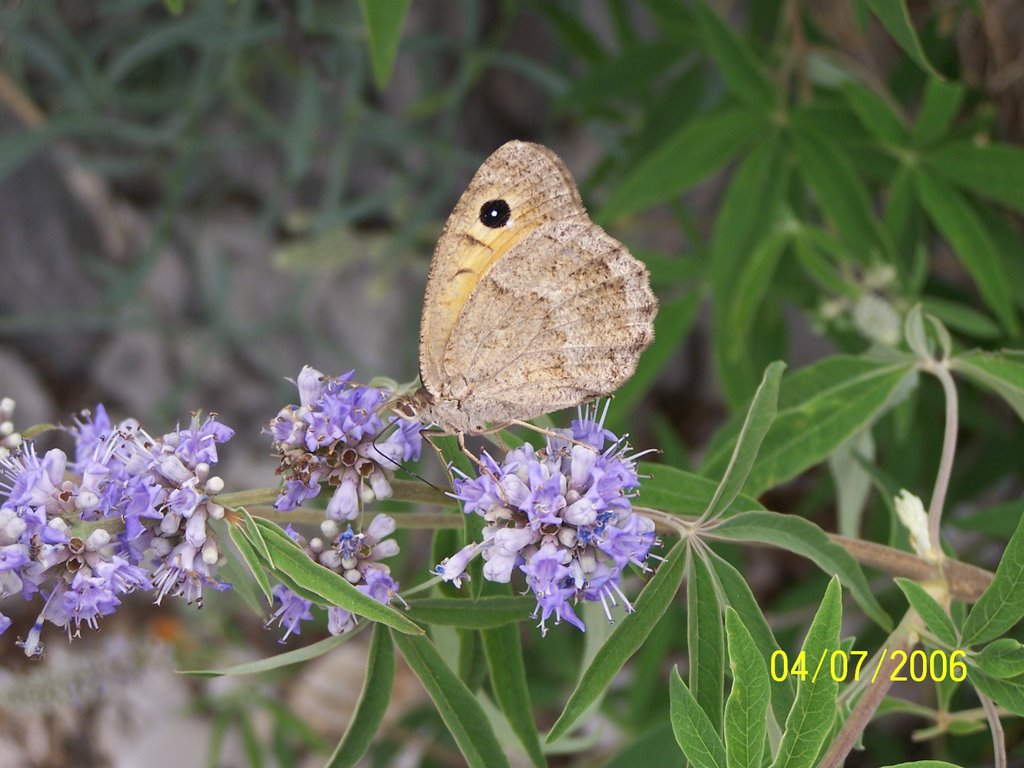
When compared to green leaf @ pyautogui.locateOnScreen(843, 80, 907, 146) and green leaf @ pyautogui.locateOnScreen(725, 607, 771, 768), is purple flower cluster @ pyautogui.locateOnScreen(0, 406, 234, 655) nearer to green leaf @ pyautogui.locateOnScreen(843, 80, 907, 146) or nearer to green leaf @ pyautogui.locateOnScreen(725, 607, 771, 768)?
green leaf @ pyautogui.locateOnScreen(725, 607, 771, 768)

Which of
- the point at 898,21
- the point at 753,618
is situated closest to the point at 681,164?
the point at 898,21

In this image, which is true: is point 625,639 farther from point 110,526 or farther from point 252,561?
point 110,526

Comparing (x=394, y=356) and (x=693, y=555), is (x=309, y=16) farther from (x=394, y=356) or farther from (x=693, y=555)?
(x=693, y=555)

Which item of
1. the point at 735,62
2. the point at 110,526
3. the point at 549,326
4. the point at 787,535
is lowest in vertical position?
the point at 787,535

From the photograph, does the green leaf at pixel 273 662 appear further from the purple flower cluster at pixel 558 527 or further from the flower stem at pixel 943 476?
the flower stem at pixel 943 476

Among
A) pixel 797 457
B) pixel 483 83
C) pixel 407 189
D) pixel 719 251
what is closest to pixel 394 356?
pixel 407 189
